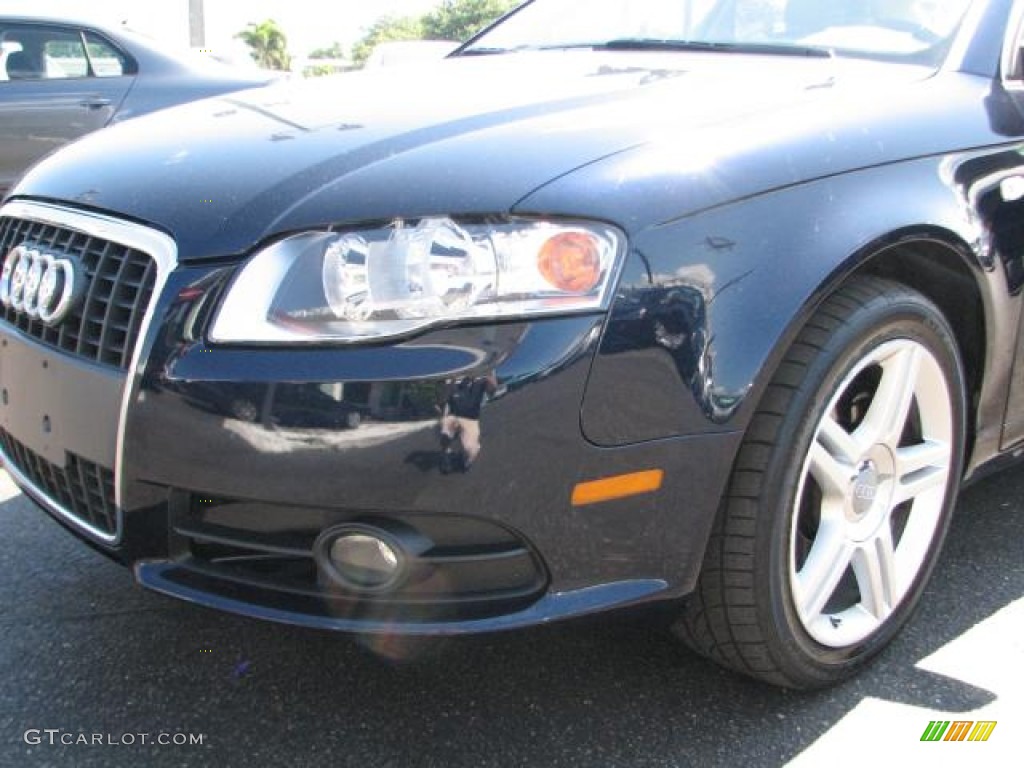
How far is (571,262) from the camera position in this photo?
5.23 feet

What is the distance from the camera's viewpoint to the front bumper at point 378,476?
1.54 m

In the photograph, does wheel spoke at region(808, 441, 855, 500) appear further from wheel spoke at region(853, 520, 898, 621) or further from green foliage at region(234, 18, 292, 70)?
green foliage at region(234, 18, 292, 70)

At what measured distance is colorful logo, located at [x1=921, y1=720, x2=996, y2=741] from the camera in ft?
6.48

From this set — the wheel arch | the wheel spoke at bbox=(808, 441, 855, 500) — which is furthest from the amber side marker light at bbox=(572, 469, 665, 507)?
the wheel arch

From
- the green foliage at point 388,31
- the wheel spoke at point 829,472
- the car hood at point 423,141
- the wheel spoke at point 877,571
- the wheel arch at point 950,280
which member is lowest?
the green foliage at point 388,31

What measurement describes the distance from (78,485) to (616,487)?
1004 millimetres

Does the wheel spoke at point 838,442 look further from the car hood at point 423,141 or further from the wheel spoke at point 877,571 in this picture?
the car hood at point 423,141

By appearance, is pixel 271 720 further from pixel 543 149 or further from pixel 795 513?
pixel 543 149

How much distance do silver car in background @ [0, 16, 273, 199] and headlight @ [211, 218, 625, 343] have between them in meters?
4.40

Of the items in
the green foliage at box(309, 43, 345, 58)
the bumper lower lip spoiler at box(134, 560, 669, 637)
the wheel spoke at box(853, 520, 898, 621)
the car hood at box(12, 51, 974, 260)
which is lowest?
the green foliage at box(309, 43, 345, 58)

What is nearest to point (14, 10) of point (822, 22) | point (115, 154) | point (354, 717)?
point (115, 154)

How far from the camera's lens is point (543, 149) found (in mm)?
1726

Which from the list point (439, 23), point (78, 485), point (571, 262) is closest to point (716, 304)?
point (571, 262)

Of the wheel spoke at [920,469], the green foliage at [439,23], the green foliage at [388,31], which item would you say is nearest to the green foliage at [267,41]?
the green foliage at [439,23]
